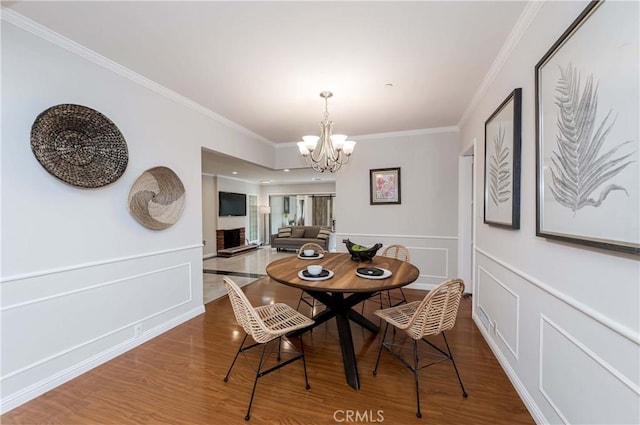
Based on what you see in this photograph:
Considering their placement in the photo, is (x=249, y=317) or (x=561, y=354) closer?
(x=561, y=354)

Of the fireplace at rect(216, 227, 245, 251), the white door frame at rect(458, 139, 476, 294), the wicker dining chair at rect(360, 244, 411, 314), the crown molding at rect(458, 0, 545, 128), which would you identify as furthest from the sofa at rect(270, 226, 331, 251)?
the crown molding at rect(458, 0, 545, 128)

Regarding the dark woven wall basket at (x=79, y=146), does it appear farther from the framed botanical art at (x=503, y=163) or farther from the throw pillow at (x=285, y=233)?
the throw pillow at (x=285, y=233)

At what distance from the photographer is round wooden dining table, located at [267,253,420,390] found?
197 cm

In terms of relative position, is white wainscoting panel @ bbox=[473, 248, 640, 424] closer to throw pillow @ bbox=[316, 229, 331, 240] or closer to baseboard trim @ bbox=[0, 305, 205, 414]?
baseboard trim @ bbox=[0, 305, 205, 414]

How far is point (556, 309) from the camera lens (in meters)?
1.40

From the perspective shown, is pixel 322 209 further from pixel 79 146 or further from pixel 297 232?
pixel 79 146

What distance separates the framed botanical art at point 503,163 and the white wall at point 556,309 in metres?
0.06

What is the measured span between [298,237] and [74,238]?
6.68m

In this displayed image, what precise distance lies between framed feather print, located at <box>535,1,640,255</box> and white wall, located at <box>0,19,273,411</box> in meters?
3.13

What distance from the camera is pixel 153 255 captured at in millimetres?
2721

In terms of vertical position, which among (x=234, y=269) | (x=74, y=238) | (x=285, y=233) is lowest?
(x=234, y=269)

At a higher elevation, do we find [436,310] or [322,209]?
[322,209]

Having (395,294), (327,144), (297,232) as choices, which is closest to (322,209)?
(297,232)

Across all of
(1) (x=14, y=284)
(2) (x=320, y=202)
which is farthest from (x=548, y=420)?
(2) (x=320, y=202)
